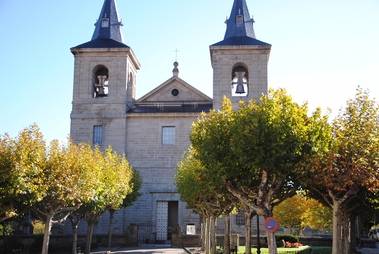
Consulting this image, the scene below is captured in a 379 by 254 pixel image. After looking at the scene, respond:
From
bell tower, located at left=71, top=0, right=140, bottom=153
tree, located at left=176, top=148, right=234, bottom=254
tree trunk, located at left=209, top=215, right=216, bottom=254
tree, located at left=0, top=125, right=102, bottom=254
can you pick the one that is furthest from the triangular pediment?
tree, located at left=0, top=125, right=102, bottom=254

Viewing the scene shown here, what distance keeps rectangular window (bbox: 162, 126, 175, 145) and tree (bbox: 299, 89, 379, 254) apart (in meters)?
27.6

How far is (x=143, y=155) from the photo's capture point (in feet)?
154

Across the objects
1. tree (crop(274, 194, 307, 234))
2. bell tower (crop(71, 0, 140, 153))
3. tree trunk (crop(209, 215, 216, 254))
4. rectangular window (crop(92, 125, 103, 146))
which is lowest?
tree trunk (crop(209, 215, 216, 254))

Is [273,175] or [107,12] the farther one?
[107,12]

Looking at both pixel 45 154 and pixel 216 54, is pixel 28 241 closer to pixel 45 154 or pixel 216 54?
pixel 45 154

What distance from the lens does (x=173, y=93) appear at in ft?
160

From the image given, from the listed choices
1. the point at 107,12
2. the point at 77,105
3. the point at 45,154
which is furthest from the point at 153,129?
the point at 45,154

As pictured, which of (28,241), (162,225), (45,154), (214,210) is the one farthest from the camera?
(162,225)

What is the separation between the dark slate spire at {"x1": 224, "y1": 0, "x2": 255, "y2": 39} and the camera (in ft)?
157

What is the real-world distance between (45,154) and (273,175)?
34.0ft

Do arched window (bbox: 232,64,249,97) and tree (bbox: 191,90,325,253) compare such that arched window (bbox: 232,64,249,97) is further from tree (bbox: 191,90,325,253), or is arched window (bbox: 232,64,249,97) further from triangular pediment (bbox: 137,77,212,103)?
tree (bbox: 191,90,325,253)

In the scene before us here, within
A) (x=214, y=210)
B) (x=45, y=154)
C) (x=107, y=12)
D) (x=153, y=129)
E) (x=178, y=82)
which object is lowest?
(x=214, y=210)

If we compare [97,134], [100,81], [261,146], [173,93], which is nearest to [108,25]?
[100,81]

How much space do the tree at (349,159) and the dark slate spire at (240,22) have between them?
2914cm
